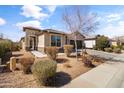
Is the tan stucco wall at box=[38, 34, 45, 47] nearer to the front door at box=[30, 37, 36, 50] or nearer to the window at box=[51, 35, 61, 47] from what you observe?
the window at box=[51, 35, 61, 47]

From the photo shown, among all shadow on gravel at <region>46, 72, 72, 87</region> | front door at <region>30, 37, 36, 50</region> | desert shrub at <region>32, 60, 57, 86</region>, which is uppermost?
front door at <region>30, 37, 36, 50</region>

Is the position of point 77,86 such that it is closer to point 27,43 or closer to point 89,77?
point 89,77

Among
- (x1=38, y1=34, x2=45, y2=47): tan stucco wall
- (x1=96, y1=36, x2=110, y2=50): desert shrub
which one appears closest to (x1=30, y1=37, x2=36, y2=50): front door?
(x1=38, y1=34, x2=45, y2=47): tan stucco wall

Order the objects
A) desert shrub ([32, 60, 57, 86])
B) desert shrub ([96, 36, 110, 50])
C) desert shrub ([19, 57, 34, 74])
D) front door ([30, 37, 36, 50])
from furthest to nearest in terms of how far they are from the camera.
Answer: desert shrub ([96, 36, 110, 50])
front door ([30, 37, 36, 50])
desert shrub ([19, 57, 34, 74])
desert shrub ([32, 60, 57, 86])

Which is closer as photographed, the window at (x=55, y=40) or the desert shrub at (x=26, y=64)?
the desert shrub at (x=26, y=64)

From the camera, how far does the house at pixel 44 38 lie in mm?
19337

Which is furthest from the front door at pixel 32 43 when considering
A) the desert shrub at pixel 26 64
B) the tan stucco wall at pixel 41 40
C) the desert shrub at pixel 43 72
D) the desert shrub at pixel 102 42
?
the desert shrub at pixel 43 72

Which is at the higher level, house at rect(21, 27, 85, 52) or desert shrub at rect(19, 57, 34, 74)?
house at rect(21, 27, 85, 52)

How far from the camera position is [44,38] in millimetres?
19094

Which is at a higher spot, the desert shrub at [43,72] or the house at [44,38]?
the house at [44,38]

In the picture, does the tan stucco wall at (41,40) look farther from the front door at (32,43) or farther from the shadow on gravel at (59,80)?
the shadow on gravel at (59,80)

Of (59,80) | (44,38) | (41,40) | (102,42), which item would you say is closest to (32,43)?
(41,40)

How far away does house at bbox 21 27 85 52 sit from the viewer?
19337mm
